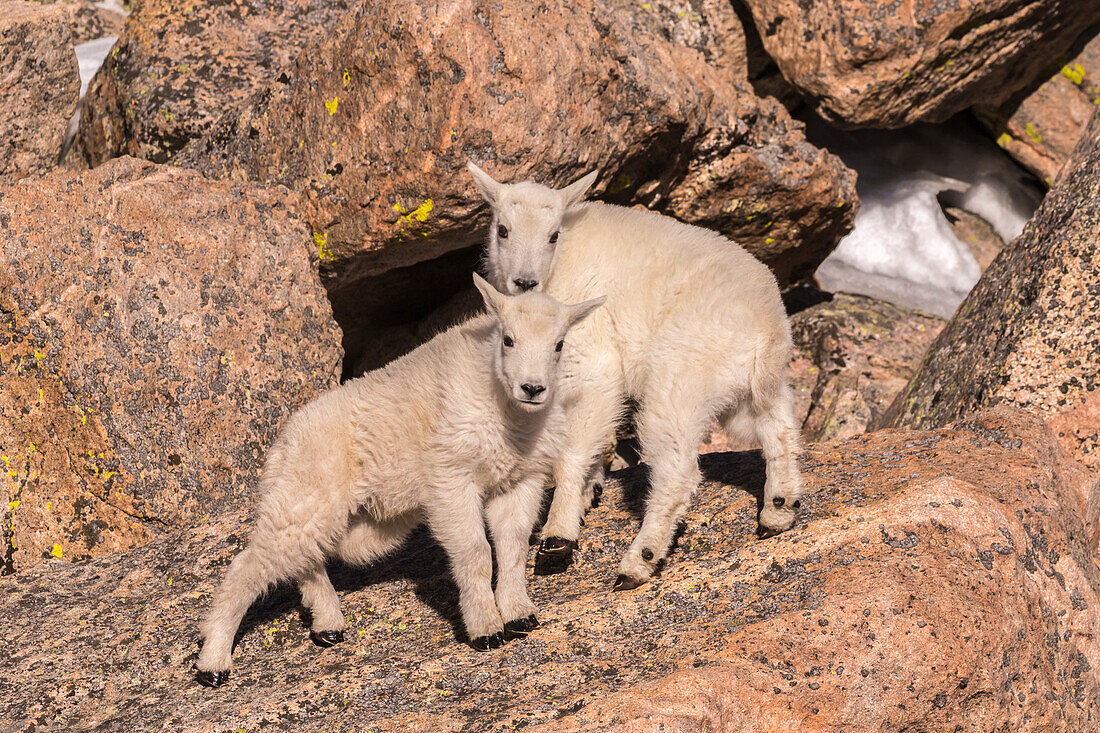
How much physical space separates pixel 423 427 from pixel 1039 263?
497 cm

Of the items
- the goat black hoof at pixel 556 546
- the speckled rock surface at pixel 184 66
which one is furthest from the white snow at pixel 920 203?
the goat black hoof at pixel 556 546

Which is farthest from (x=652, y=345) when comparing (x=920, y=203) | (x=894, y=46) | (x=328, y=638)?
(x=920, y=203)

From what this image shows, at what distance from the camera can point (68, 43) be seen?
1012cm

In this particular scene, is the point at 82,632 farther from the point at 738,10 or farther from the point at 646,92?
the point at 738,10

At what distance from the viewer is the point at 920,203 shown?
44.5 ft

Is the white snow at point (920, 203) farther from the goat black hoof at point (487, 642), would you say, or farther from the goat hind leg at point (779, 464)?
the goat black hoof at point (487, 642)

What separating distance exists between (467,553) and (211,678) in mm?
1599

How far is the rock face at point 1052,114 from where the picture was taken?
491 inches

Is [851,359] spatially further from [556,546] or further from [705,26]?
[556,546]

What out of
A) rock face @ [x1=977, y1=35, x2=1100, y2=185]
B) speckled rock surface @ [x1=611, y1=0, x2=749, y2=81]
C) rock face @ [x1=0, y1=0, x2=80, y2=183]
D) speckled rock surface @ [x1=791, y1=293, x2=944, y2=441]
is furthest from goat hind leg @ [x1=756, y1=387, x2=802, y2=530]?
rock face @ [x1=977, y1=35, x2=1100, y2=185]

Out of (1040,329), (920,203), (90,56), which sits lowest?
(90,56)

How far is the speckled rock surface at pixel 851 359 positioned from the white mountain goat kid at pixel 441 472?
16.6 ft

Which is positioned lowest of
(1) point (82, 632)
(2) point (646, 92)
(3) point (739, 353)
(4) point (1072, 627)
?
(1) point (82, 632)

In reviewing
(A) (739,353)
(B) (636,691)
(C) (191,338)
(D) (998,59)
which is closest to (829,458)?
(A) (739,353)
